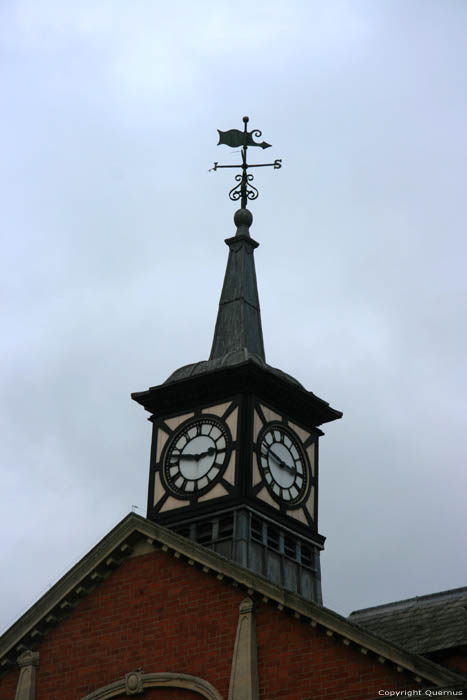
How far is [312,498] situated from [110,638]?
10.2 m

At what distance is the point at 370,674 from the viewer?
29922mm

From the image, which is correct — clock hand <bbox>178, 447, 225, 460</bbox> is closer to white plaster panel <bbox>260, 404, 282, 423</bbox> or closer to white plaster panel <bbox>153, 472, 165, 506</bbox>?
white plaster panel <bbox>153, 472, 165, 506</bbox>

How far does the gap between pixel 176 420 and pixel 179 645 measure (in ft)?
34.7

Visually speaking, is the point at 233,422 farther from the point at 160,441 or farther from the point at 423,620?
the point at 423,620

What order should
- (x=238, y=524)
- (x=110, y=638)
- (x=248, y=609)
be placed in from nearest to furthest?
(x=248, y=609), (x=110, y=638), (x=238, y=524)

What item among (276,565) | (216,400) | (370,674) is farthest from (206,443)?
(370,674)

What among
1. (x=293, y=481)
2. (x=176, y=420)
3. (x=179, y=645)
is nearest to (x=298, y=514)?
(x=293, y=481)

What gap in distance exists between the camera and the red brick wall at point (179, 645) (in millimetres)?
30578

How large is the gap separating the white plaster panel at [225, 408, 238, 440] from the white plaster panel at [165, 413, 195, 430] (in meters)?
1.40

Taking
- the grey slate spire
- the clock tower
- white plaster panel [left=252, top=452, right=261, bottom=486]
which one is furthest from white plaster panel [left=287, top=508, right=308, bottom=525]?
the grey slate spire

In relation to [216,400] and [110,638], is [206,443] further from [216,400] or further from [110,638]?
[110,638]

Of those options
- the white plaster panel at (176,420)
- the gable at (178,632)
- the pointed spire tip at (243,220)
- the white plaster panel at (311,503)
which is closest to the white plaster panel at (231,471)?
the white plaster panel at (176,420)

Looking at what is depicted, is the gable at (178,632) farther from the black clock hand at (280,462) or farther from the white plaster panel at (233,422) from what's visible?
the black clock hand at (280,462)

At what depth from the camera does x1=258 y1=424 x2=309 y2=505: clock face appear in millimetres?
41219
